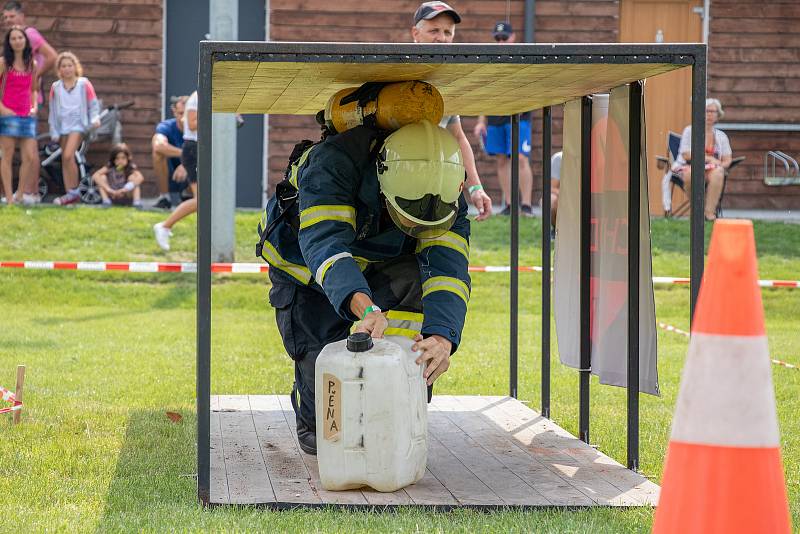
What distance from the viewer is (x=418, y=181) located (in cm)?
447

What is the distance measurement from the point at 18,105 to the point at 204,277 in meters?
10.9

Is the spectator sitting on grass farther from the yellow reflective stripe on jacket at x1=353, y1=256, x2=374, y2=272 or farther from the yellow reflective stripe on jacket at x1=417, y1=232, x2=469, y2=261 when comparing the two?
the yellow reflective stripe on jacket at x1=417, y1=232, x2=469, y2=261

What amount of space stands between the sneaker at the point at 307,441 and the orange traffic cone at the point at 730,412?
225cm

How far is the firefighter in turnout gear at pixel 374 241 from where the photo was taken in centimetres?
448

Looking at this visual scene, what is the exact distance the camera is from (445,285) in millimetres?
4723

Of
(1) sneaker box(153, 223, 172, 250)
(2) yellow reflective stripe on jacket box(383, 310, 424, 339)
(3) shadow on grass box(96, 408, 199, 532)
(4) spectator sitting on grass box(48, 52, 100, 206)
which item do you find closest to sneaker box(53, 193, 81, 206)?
(4) spectator sitting on grass box(48, 52, 100, 206)

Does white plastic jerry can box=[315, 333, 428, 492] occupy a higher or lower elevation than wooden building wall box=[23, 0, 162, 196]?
lower

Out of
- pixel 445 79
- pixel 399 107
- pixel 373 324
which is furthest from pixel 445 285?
pixel 445 79

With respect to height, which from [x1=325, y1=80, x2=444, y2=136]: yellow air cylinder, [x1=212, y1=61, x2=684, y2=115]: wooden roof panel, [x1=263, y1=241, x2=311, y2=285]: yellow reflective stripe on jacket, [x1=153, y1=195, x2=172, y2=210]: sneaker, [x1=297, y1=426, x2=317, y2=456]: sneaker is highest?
[x1=212, y1=61, x2=684, y2=115]: wooden roof panel

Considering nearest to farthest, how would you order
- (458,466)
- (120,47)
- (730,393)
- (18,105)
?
(730,393) → (458,466) → (18,105) → (120,47)

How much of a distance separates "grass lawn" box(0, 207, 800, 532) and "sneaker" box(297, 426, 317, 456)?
0.50 metres

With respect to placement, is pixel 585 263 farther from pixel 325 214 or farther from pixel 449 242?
pixel 325 214

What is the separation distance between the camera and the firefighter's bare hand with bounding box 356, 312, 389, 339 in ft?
14.5

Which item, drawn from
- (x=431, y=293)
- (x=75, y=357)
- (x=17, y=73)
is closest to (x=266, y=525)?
(x=431, y=293)
